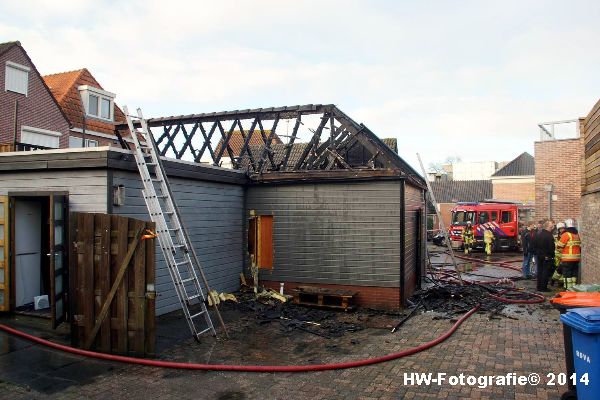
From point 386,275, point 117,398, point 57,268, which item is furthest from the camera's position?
point 386,275

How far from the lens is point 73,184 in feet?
25.4

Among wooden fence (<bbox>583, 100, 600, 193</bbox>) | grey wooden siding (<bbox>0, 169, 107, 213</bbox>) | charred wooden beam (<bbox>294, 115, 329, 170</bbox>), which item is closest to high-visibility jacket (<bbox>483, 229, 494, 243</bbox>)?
wooden fence (<bbox>583, 100, 600, 193</bbox>)

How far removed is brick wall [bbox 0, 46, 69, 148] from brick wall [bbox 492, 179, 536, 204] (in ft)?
123

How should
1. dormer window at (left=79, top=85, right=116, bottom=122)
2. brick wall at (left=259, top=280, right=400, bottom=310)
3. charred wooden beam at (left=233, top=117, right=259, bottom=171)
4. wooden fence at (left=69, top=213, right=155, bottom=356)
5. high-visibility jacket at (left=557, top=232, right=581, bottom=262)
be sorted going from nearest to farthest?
wooden fence at (left=69, top=213, right=155, bottom=356) → brick wall at (left=259, top=280, right=400, bottom=310) → high-visibility jacket at (left=557, top=232, right=581, bottom=262) → charred wooden beam at (left=233, top=117, right=259, bottom=171) → dormer window at (left=79, top=85, right=116, bottom=122)

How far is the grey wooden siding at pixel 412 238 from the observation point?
10.4m

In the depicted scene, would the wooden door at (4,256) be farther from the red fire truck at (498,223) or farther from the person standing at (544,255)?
the red fire truck at (498,223)

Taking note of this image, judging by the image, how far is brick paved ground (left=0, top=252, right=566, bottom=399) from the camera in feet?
16.8

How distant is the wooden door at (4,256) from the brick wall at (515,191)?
136 feet

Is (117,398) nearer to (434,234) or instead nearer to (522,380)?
(522,380)

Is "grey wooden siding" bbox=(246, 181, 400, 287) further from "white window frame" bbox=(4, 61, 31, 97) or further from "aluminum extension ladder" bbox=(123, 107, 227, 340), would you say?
"white window frame" bbox=(4, 61, 31, 97)

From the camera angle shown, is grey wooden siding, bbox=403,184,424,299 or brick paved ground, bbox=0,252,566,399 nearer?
brick paved ground, bbox=0,252,566,399

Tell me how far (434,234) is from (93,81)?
25.2 meters

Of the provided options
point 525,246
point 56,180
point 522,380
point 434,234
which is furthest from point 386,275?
point 434,234

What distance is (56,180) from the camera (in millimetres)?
7910
